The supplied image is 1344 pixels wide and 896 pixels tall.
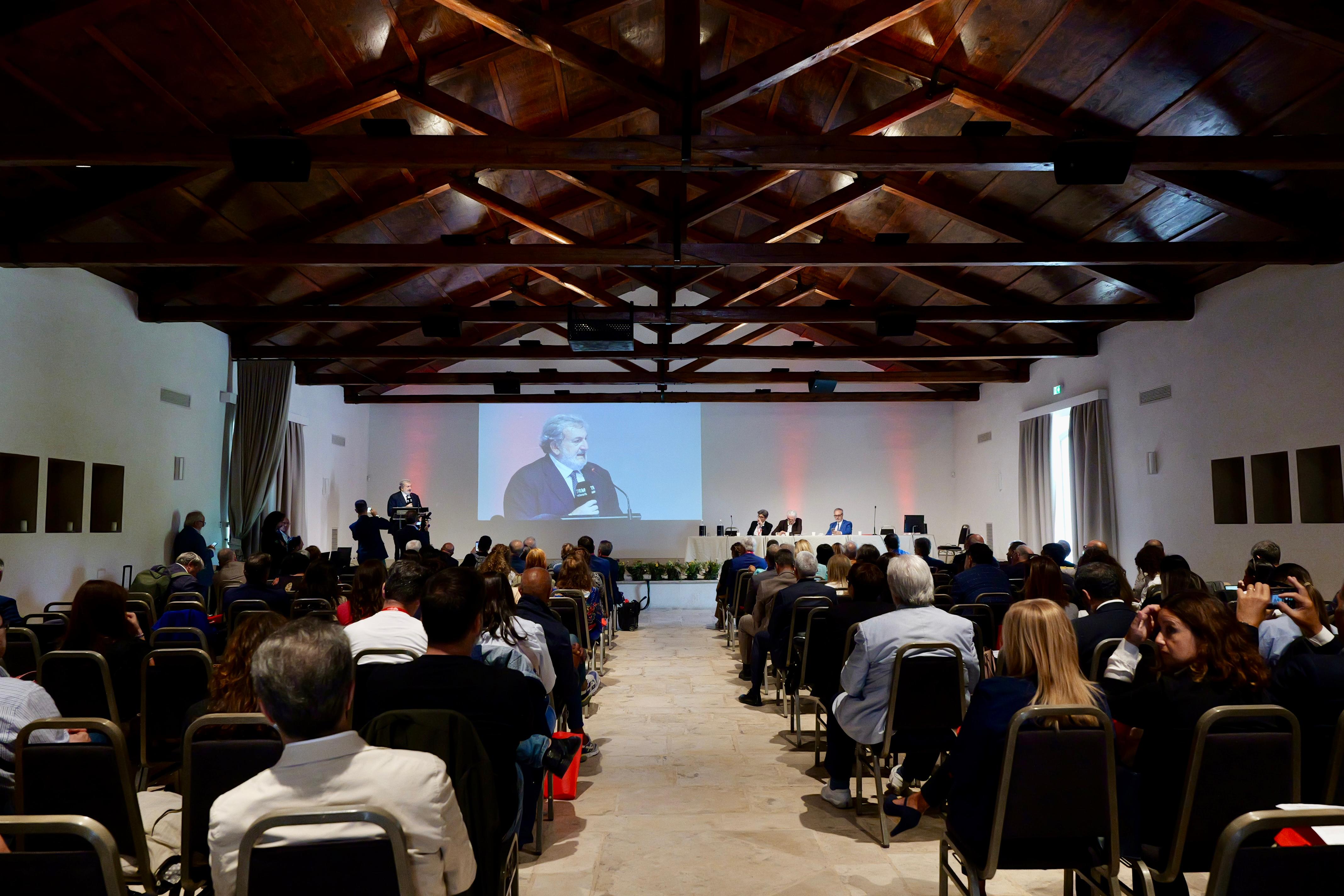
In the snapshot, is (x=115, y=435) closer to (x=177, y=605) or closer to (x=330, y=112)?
(x=330, y=112)

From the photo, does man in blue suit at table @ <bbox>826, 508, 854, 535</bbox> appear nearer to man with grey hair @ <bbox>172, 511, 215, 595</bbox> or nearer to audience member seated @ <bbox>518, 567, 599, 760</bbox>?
man with grey hair @ <bbox>172, 511, 215, 595</bbox>

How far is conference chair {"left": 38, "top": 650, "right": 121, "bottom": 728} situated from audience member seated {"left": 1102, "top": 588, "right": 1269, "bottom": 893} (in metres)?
3.50

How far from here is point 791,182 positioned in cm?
1006

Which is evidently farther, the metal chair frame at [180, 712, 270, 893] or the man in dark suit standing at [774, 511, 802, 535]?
the man in dark suit standing at [774, 511, 802, 535]

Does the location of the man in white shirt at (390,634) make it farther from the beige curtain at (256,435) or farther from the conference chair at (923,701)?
the beige curtain at (256,435)

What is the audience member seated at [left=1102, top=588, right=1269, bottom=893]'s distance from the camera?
2227mm

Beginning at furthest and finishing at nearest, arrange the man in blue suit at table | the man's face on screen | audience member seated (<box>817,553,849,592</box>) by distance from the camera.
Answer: the man's face on screen, the man in blue suit at table, audience member seated (<box>817,553,849,592</box>)

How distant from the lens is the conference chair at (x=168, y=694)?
3.56 metres

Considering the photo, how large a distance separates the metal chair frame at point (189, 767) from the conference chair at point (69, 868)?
650 millimetres

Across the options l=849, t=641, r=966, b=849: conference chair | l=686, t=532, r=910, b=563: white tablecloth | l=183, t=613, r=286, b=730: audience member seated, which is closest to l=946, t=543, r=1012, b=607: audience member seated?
l=849, t=641, r=966, b=849: conference chair

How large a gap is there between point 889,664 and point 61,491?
25.6ft

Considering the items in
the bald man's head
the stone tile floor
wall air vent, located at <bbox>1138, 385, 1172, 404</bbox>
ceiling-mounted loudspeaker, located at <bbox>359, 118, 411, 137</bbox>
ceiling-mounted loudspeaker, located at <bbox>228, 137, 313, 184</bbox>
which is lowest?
the stone tile floor

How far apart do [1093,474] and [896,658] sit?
368 inches

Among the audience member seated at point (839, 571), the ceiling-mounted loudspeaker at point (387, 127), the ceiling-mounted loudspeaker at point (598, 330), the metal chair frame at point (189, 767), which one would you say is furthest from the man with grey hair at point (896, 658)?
the ceiling-mounted loudspeaker at point (598, 330)
